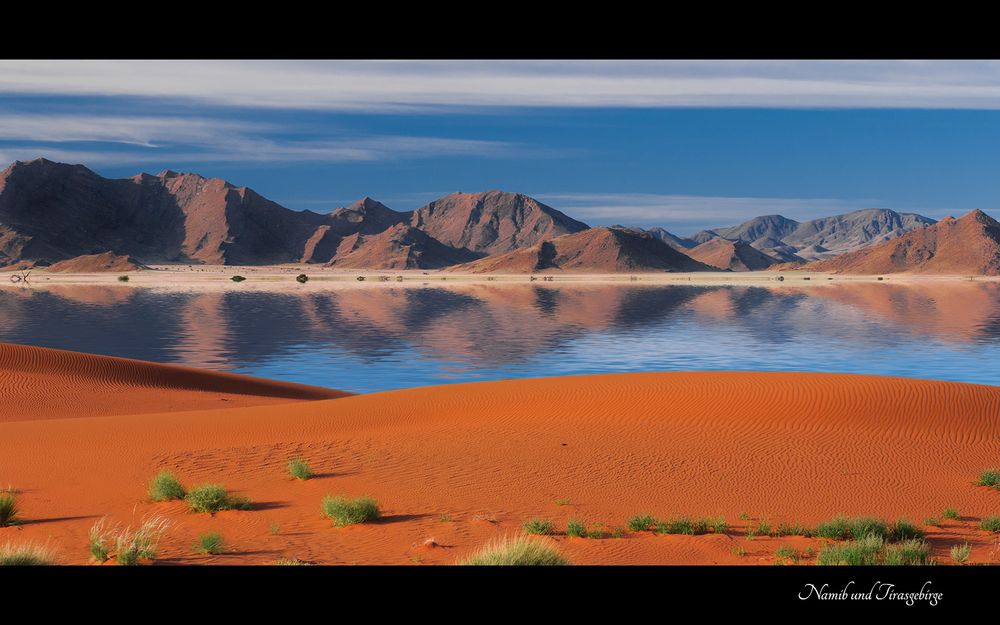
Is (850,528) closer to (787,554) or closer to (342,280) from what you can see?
(787,554)

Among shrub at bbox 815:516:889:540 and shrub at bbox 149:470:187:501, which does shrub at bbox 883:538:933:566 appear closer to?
shrub at bbox 815:516:889:540

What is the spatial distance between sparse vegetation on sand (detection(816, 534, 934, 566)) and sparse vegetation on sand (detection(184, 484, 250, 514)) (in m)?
7.11

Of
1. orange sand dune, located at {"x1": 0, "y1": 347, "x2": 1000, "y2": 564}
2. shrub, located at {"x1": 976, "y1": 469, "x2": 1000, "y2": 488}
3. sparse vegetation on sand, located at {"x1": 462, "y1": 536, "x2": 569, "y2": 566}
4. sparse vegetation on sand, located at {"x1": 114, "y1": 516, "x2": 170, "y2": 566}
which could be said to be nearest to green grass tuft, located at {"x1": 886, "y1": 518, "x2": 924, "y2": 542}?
orange sand dune, located at {"x1": 0, "y1": 347, "x2": 1000, "y2": 564}

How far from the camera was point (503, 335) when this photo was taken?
44.9 metres

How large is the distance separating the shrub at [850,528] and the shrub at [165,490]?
8207 mm

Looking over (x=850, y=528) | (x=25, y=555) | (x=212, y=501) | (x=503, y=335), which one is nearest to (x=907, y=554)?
(x=850, y=528)

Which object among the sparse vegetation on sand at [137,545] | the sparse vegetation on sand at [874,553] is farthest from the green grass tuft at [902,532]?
the sparse vegetation on sand at [137,545]

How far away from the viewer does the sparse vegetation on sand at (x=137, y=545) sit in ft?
28.1

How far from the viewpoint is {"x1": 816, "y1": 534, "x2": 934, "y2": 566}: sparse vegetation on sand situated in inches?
344

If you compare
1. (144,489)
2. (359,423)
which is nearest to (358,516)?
(144,489)
